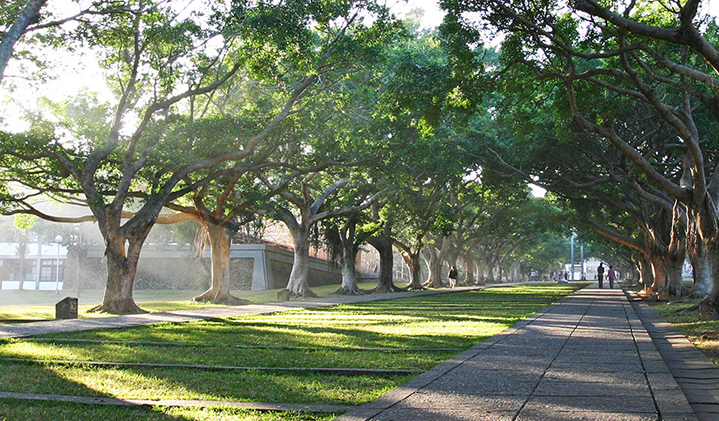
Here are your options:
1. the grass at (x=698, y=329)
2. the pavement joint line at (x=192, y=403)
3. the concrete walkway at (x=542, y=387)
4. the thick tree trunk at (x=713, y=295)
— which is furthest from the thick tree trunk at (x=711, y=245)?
the pavement joint line at (x=192, y=403)

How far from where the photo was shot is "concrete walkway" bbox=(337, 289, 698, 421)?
4719 mm

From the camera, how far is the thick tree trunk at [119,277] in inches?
738

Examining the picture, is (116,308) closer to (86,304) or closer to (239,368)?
(86,304)

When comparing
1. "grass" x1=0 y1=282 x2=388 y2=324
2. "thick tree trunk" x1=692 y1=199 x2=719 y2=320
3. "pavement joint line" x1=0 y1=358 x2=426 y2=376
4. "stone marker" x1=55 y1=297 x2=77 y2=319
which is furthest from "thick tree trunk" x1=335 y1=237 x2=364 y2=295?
"pavement joint line" x1=0 y1=358 x2=426 y2=376

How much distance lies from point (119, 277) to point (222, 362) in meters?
12.4

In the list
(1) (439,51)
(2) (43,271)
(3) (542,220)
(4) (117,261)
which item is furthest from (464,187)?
(2) (43,271)

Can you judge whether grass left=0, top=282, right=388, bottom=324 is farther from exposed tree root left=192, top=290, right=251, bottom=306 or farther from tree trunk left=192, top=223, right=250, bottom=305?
tree trunk left=192, top=223, right=250, bottom=305

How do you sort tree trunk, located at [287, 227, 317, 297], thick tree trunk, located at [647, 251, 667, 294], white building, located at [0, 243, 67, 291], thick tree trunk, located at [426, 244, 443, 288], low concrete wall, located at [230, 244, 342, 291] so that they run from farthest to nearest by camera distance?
white building, located at [0, 243, 67, 291]
thick tree trunk, located at [426, 244, 443, 288]
low concrete wall, located at [230, 244, 342, 291]
tree trunk, located at [287, 227, 317, 297]
thick tree trunk, located at [647, 251, 667, 294]

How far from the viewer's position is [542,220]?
137 ft

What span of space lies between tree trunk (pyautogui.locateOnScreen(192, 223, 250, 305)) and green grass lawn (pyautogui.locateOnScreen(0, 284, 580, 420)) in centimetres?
1191

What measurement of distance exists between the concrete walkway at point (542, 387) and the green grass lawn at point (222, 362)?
1.40 ft

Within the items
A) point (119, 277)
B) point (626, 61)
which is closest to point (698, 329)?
point (626, 61)

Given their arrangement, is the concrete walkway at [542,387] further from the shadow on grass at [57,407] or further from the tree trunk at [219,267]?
the tree trunk at [219,267]

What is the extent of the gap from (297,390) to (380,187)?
2534cm
